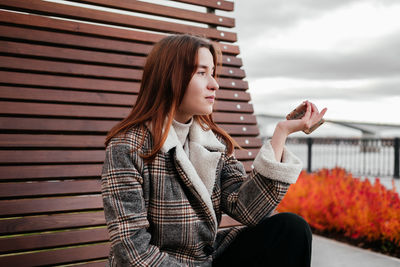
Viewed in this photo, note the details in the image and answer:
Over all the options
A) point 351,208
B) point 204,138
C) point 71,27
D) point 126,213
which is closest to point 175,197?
point 126,213

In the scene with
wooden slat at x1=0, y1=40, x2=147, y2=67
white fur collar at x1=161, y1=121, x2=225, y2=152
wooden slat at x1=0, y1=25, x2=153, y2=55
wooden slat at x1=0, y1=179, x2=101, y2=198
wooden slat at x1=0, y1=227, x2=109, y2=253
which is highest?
wooden slat at x1=0, y1=25, x2=153, y2=55

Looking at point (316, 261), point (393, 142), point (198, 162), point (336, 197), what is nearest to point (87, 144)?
point (198, 162)

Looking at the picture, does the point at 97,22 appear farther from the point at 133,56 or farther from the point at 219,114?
the point at 219,114

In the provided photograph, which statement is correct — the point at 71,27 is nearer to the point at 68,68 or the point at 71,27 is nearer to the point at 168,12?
the point at 68,68

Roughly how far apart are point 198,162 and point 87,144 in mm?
1149

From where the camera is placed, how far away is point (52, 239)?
2660mm

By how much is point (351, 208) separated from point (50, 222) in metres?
3.15

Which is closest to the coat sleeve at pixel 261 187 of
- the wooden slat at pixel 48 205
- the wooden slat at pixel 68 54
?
the wooden slat at pixel 48 205

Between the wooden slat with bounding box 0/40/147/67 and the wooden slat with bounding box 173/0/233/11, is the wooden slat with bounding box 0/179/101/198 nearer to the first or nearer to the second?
the wooden slat with bounding box 0/40/147/67

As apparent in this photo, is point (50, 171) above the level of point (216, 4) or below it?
below

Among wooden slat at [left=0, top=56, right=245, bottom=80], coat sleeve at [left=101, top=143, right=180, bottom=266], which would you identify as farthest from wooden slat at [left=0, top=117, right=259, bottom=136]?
coat sleeve at [left=101, top=143, right=180, bottom=266]

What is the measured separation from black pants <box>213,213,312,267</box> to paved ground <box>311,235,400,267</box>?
1753 millimetres

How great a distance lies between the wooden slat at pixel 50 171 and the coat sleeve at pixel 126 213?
42.7 inches

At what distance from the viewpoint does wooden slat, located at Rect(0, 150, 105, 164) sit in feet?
8.55
